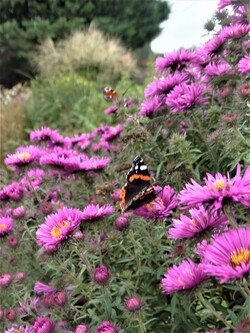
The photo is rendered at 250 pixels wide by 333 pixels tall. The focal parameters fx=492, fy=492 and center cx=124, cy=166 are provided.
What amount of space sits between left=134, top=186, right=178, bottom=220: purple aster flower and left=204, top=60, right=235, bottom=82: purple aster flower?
0.90 metres

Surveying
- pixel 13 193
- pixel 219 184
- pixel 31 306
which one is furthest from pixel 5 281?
pixel 219 184

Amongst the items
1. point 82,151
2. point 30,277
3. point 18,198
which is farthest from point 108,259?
point 82,151

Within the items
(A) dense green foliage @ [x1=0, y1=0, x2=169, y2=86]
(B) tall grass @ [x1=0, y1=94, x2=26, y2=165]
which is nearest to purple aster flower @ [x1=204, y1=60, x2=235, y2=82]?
(B) tall grass @ [x1=0, y1=94, x2=26, y2=165]

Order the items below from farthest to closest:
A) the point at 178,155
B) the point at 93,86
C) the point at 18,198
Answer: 1. the point at 93,86
2. the point at 18,198
3. the point at 178,155

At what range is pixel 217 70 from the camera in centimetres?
240

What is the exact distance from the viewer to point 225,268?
101cm

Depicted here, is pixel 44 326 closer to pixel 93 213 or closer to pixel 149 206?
pixel 93 213

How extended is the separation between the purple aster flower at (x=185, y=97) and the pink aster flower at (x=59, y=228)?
2.23ft

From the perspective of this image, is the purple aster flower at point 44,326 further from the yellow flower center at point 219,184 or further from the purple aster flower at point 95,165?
the purple aster flower at point 95,165

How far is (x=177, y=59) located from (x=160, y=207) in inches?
42.4

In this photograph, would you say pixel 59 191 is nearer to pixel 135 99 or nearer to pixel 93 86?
pixel 135 99

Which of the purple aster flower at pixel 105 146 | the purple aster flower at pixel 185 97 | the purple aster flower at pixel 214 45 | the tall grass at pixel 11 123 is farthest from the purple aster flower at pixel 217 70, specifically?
the tall grass at pixel 11 123

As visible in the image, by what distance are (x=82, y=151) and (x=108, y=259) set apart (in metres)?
1.48

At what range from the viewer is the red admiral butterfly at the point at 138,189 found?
1630 millimetres
